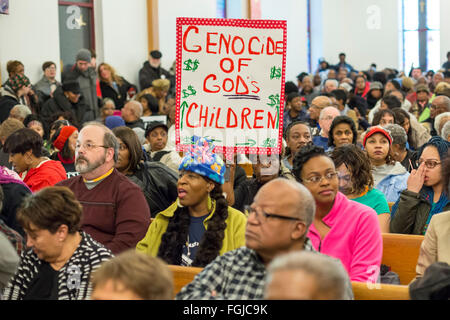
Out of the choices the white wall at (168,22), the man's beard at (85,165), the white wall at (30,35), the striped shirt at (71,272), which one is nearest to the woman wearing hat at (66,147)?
the man's beard at (85,165)

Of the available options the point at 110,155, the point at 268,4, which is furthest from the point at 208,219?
the point at 268,4

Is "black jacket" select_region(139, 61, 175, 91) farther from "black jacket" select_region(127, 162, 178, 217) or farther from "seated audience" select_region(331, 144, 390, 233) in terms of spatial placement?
"seated audience" select_region(331, 144, 390, 233)

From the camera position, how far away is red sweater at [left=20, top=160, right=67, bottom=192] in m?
6.80

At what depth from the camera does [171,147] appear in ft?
30.8

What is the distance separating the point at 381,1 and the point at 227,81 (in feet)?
88.1

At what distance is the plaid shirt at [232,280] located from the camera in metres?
3.65

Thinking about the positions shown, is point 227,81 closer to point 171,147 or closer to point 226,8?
point 171,147

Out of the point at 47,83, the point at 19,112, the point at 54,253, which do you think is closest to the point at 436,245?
the point at 54,253

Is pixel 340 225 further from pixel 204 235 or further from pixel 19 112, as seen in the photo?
pixel 19 112

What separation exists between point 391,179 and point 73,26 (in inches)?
393

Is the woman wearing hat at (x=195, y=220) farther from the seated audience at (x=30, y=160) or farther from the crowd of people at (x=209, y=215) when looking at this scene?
the seated audience at (x=30, y=160)

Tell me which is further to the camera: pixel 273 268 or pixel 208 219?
pixel 208 219

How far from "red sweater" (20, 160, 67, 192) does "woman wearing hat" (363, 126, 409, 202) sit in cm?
281

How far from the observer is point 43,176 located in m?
6.82
